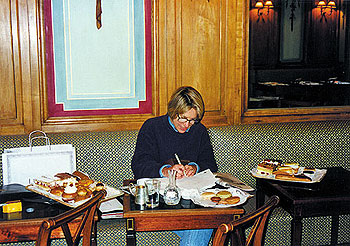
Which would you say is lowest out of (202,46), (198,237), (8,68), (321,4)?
(198,237)

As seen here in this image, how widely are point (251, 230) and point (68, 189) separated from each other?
3.35 ft

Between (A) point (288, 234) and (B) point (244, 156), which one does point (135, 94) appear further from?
(A) point (288, 234)

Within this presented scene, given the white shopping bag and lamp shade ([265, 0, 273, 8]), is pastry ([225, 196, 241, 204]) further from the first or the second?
lamp shade ([265, 0, 273, 8])

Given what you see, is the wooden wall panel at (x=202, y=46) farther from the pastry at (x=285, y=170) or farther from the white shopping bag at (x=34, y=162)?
the white shopping bag at (x=34, y=162)

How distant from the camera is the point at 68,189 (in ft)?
7.50

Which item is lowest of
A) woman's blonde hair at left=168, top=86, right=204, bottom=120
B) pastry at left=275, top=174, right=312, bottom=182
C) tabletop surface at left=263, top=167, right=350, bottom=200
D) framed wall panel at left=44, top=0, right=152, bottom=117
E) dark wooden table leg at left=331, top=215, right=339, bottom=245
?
dark wooden table leg at left=331, top=215, right=339, bottom=245

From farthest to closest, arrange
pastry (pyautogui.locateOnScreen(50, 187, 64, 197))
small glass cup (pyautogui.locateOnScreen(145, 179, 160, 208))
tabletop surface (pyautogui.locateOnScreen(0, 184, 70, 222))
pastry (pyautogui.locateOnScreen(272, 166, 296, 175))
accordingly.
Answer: pastry (pyautogui.locateOnScreen(272, 166, 296, 175)), pastry (pyautogui.locateOnScreen(50, 187, 64, 197)), small glass cup (pyautogui.locateOnScreen(145, 179, 160, 208)), tabletop surface (pyautogui.locateOnScreen(0, 184, 70, 222))

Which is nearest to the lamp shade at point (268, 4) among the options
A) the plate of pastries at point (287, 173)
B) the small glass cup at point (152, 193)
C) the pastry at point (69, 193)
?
the plate of pastries at point (287, 173)

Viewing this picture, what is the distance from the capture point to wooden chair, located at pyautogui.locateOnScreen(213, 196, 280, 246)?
1631 mm

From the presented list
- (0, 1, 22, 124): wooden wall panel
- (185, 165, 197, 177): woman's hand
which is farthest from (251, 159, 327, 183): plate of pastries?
(0, 1, 22, 124): wooden wall panel

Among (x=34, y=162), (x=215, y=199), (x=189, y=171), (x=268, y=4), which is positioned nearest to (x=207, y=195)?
(x=215, y=199)

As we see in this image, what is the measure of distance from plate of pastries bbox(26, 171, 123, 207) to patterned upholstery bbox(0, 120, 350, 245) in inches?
23.3

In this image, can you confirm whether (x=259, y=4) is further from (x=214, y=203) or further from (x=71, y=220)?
(x=71, y=220)

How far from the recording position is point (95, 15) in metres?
3.50
